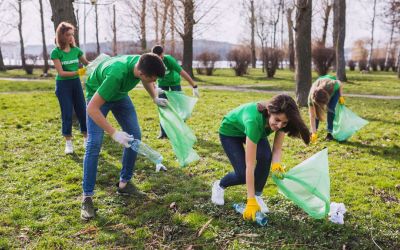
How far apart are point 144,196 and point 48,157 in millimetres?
2204

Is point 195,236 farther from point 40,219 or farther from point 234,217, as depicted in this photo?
point 40,219

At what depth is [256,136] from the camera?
9.61 ft

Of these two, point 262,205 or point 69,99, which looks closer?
point 262,205

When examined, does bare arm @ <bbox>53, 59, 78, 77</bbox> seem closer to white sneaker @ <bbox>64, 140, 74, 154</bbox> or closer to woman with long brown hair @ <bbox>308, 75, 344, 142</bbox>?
white sneaker @ <bbox>64, 140, 74, 154</bbox>

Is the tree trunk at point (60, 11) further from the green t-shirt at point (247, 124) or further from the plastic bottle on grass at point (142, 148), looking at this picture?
the green t-shirt at point (247, 124)

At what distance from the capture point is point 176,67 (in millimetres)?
5840

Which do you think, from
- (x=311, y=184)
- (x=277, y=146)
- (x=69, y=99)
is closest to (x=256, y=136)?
(x=277, y=146)

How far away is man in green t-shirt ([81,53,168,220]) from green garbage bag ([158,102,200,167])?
0.56ft

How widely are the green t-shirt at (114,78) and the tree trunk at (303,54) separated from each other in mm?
7223

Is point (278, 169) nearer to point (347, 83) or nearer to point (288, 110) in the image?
point (288, 110)

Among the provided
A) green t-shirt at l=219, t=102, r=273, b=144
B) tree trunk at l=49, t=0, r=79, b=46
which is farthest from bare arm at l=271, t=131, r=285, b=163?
tree trunk at l=49, t=0, r=79, b=46

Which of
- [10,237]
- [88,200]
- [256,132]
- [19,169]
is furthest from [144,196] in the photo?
[19,169]

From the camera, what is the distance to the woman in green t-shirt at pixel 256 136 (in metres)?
2.82

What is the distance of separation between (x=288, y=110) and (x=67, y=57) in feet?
12.2
